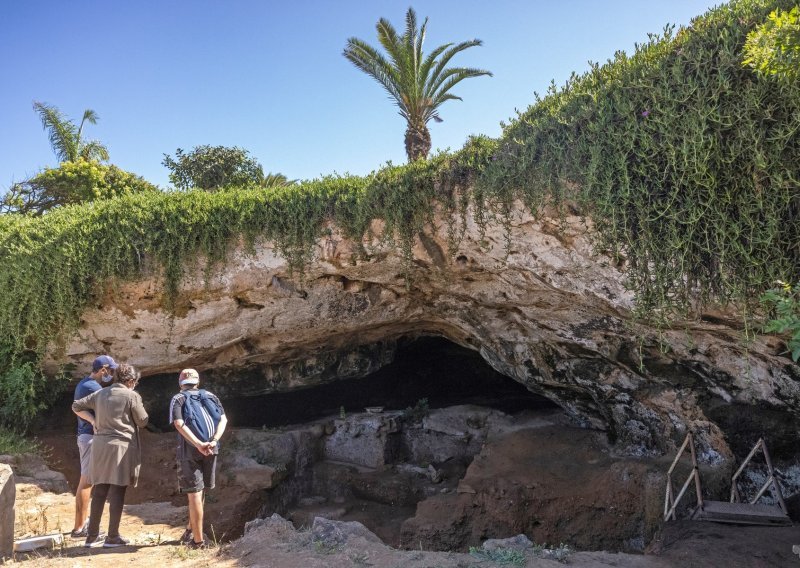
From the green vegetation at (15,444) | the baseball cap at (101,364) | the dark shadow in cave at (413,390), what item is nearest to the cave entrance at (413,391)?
the dark shadow in cave at (413,390)

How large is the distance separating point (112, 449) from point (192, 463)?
2.26 ft

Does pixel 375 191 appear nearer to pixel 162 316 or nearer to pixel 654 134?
pixel 654 134

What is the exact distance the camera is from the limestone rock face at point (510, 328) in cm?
625

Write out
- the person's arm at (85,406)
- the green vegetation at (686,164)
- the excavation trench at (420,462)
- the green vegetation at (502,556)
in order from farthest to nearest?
the excavation trench at (420,462)
the person's arm at (85,406)
the green vegetation at (686,164)
the green vegetation at (502,556)

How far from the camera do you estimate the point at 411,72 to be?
12.6m

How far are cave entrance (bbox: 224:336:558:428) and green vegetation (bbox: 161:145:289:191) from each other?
9.47m

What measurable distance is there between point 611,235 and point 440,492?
255 inches

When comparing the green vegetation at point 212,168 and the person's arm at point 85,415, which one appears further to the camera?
the green vegetation at point 212,168

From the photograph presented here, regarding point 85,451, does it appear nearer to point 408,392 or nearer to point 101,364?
point 101,364

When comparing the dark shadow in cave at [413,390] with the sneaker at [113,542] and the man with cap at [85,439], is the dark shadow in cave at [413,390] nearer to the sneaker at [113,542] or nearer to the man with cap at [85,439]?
the man with cap at [85,439]

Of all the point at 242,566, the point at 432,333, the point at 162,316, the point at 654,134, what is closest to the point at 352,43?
the point at 432,333

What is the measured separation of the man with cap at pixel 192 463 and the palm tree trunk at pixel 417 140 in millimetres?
9763

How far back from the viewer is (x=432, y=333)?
10.9 metres

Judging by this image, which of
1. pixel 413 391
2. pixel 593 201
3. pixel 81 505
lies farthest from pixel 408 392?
pixel 593 201
